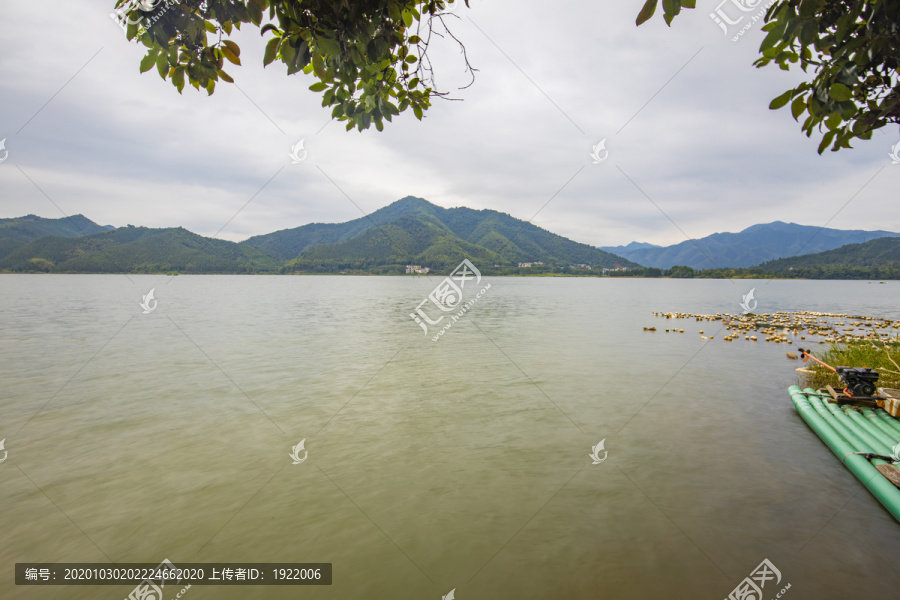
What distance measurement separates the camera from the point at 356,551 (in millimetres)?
5859

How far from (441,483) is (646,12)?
7498 mm

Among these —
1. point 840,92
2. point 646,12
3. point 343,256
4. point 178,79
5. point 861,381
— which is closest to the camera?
point 646,12

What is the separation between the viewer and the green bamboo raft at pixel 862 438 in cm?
688

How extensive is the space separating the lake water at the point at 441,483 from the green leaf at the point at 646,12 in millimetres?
5904

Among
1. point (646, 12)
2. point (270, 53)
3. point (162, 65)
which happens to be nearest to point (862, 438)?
point (646, 12)

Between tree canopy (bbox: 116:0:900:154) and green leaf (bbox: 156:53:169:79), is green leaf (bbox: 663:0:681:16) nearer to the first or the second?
tree canopy (bbox: 116:0:900:154)

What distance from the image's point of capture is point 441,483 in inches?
305

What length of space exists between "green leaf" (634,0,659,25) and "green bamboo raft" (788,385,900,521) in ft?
27.6

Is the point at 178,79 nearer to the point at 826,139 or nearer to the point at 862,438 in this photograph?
the point at 826,139

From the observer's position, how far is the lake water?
546cm

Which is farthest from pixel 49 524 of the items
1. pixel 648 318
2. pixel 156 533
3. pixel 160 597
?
pixel 648 318

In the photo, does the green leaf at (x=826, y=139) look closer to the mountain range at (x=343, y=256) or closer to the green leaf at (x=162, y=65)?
the green leaf at (x=162, y=65)

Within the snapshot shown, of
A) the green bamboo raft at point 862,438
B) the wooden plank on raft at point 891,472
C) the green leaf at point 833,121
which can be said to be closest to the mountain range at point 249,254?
the green bamboo raft at point 862,438

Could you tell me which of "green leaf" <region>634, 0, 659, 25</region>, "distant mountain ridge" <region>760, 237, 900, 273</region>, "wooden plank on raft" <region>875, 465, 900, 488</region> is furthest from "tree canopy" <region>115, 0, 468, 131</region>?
"distant mountain ridge" <region>760, 237, 900, 273</region>
